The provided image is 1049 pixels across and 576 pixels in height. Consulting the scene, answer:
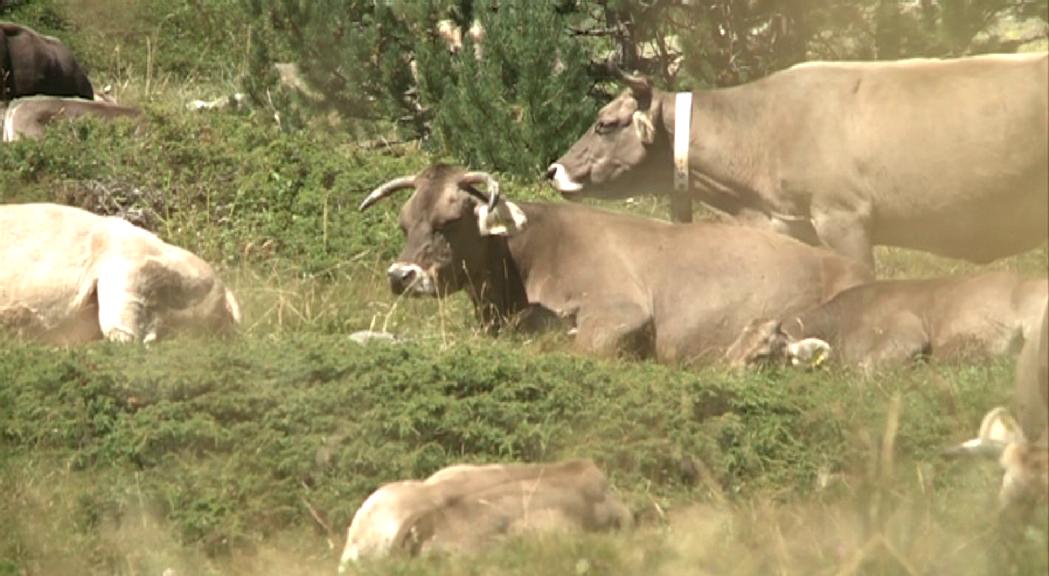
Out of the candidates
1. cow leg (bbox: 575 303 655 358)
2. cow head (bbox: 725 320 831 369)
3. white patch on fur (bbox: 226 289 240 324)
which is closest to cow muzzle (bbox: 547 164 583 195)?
cow leg (bbox: 575 303 655 358)

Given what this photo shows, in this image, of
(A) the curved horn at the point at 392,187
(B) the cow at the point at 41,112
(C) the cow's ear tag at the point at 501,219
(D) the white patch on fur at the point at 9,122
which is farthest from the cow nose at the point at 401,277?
(D) the white patch on fur at the point at 9,122

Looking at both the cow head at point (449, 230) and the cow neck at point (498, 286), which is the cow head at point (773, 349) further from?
the cow head at point (449, 230)

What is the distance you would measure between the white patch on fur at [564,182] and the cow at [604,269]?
1.41 m

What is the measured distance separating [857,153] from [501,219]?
2.19m

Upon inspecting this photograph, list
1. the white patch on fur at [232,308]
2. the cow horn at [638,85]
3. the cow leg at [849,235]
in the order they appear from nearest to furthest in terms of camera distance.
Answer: the white patch on fur at [232,308] < the cow leg at [849,235] < the cow horn at [638,85]

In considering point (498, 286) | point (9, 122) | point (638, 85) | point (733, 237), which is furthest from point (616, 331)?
point (9, 122)

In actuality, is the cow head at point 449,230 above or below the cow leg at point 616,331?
above

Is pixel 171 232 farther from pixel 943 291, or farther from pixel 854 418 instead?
pixel 854 418

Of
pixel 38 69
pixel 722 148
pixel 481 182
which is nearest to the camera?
pixel 481 182

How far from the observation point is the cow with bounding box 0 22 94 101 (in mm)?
23828

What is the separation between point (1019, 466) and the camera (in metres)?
6.25

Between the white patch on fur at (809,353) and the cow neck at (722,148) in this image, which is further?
the cow neck at (722,148)

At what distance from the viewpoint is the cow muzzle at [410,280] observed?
42.5 feet

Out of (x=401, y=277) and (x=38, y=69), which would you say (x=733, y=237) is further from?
(x=38, y=69)
